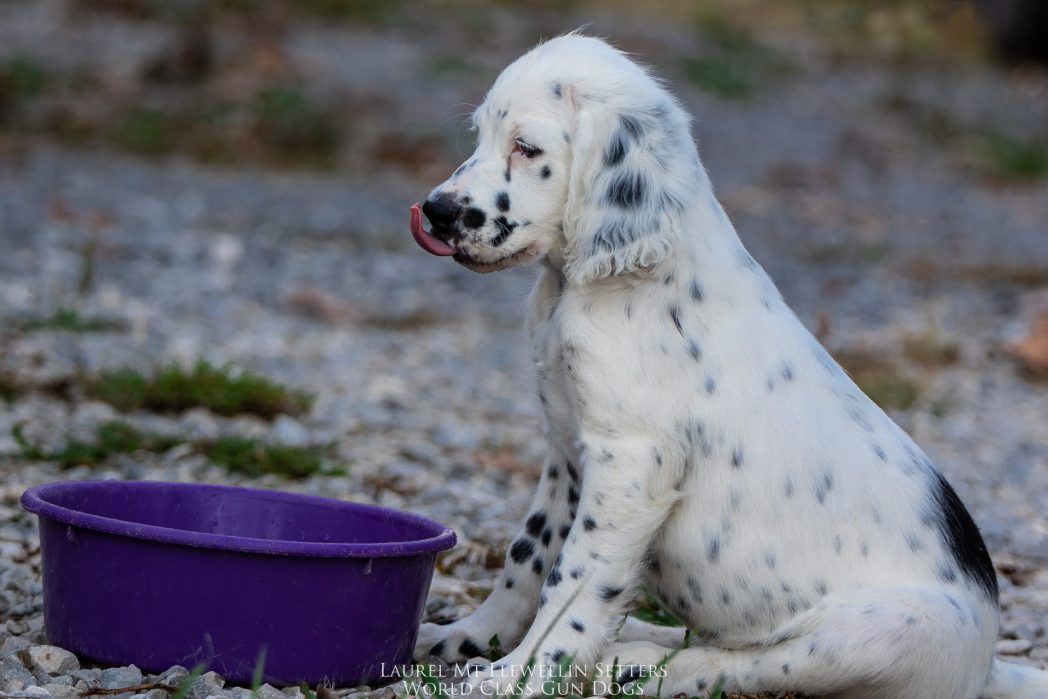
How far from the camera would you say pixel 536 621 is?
3096 mm

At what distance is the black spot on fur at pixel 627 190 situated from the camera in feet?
10.2

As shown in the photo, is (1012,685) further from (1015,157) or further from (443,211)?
(1015,157)

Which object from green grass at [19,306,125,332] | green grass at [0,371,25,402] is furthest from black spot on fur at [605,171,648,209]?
green grass at [19,306,125,332]

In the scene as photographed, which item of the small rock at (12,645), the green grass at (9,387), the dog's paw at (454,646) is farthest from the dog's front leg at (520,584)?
the green grass at (9,387)

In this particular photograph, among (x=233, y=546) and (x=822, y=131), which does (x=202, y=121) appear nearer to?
(x=822, y=131)

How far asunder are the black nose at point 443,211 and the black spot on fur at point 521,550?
0.86 m

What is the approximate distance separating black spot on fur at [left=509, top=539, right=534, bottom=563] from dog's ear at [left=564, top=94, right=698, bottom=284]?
779 mm

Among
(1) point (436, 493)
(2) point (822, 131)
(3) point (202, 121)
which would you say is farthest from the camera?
(2) point (822, 131)

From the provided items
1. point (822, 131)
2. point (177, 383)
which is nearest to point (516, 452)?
point (177, 383)

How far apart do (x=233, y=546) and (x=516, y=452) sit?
10.4 ft

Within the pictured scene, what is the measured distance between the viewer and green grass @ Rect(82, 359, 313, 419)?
573 centimetres

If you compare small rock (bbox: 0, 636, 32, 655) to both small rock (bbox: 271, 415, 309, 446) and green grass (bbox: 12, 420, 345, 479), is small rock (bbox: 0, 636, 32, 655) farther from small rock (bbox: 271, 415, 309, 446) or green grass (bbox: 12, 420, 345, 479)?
small rock (bbox: 271, 415, 309, 446)

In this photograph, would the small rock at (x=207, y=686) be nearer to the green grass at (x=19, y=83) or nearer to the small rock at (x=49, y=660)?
the small rock at (x=49, y=660)

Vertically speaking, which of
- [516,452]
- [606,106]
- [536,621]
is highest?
[606,106]
